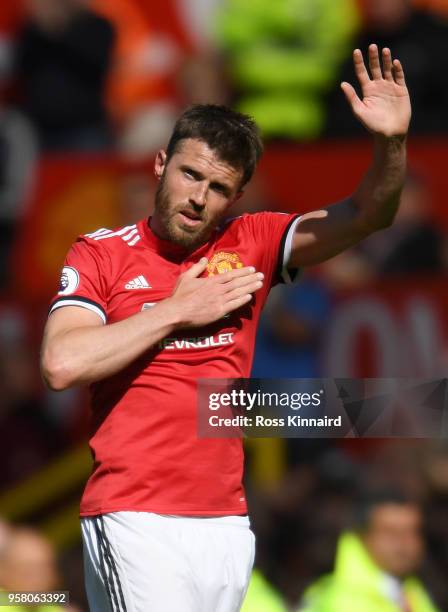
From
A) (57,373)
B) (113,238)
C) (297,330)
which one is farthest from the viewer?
(297,330)

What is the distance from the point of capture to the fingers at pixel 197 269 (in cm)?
488

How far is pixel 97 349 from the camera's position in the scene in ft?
15.4

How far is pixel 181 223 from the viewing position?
16.3 feet

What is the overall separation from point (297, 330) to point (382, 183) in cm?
426

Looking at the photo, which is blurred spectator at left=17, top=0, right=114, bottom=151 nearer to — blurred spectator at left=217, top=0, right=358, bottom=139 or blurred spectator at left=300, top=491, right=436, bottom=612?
blurred spectator at left=217, top=0, right=358, bottom=139

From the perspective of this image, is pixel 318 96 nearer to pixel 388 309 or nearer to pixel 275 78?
pixel 275 78

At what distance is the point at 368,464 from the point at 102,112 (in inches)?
159

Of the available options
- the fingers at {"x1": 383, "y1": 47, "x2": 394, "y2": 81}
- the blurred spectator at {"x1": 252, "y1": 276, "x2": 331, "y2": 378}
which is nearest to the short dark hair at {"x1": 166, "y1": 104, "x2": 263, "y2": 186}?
the fingers at {"x1": 383, "y1": 47, "x2": 394, "y2": 81}

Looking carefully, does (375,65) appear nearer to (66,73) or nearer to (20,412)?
(20,412)

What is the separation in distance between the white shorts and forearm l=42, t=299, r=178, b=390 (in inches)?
19.8

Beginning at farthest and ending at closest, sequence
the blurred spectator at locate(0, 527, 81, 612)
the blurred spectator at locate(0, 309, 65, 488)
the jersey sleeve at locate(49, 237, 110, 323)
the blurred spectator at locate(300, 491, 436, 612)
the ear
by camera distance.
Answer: the blurred spectator at locate(0, 309, 65, 488)
the blurred spectator at locate(300, 491, 436, 612)
the blurred spectator at locate(0, 527, 81, 612)
the ear
the jersey sleeve at locate(49, 237, 110, 323)

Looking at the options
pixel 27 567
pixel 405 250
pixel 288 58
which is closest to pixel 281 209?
pixel 405 250

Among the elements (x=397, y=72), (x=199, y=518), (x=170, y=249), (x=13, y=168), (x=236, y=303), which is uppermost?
(x=13, y=168)

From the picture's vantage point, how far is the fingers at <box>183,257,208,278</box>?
4.88 meters
